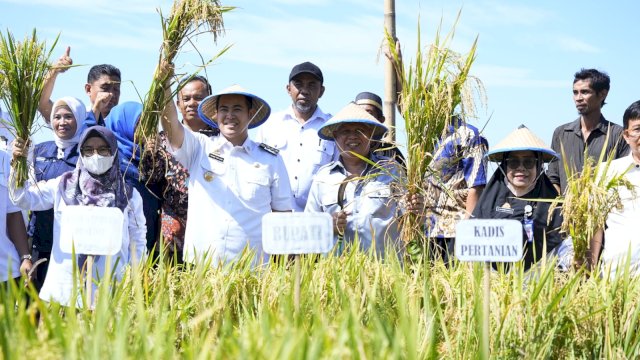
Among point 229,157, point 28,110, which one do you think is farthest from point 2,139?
point 229,157

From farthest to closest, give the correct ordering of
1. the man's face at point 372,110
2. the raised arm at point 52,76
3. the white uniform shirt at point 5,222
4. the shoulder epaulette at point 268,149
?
1. the man's face at point 372,110
2. the shoulder epaulette at point 268,149
3. the white uniform shirt at point 5,222
4. the raised arm at point 52,76

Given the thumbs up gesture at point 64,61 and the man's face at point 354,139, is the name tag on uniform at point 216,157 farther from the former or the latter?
the thumbs up gesture at point 64,61

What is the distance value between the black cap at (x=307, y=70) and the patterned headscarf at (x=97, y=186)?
5.27 ft

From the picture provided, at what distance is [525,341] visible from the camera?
2.95 meters

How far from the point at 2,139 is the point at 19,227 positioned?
0.55 meters

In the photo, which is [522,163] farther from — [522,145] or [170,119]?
[170,119]

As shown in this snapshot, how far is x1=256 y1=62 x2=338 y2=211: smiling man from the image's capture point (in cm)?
496

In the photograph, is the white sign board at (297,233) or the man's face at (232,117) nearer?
the white sign board at (297,233)

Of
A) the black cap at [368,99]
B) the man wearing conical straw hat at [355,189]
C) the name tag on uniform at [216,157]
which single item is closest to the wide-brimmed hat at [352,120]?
the man wearing conical straw hat at [355,189]

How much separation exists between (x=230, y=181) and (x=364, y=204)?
2.33ft

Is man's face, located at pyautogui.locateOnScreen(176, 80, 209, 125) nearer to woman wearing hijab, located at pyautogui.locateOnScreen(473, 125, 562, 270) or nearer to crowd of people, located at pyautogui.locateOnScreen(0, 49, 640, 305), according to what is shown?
crowd of people, located at pyautogui.locateOnScreen(0, 49, 640, 305)

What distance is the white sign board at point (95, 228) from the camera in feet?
10.1

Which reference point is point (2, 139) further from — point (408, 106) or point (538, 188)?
point (538, 188)

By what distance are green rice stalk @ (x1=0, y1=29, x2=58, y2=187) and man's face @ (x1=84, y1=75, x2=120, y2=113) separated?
1.24 m
